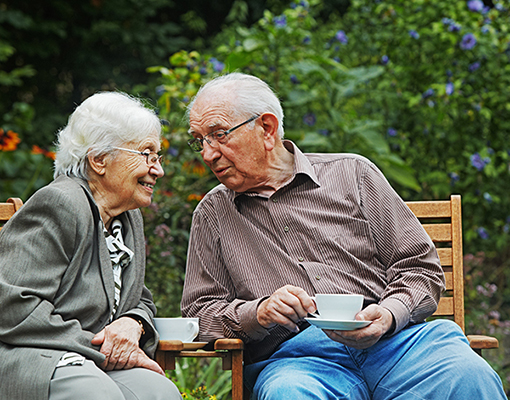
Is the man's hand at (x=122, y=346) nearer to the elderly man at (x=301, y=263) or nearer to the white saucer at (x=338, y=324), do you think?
the elderly man at (x=301, y=263)

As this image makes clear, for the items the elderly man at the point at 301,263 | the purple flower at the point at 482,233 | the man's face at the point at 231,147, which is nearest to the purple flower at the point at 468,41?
the purple flower at the point at 482,233

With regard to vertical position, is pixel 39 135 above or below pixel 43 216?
below

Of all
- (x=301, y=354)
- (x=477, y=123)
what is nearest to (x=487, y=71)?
(x=477, y=123)

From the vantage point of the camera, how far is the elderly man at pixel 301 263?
2.22m

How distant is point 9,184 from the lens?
4762mm

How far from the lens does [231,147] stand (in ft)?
8.39

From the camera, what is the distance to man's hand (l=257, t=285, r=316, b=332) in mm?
2154

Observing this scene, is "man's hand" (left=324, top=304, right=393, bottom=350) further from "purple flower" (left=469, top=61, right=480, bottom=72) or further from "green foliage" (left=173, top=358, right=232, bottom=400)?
"purple flower" (left=469, top=61, right=480, bottom=72)

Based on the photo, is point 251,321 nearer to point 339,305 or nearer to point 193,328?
point 193,328

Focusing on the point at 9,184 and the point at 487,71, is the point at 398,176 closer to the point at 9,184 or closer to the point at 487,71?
the point at 487,71

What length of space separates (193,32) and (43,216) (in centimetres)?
623

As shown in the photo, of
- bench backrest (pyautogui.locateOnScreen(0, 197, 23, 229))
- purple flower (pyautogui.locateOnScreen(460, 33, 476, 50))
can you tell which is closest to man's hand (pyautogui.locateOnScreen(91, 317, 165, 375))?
bench backrest (pyautogui.locateOnScreen(0, 197, 23, 229))

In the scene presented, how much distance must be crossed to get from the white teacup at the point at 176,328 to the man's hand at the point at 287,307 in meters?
0.29

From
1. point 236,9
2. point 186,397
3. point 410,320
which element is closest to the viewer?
point 410,320
